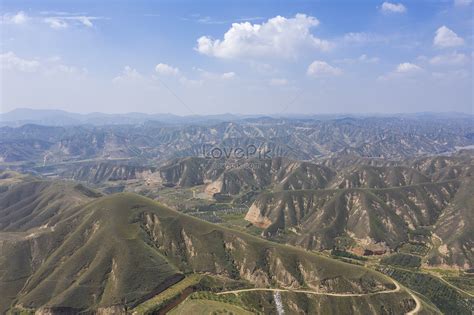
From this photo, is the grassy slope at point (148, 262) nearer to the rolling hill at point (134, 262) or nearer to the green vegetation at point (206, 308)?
the rolling hill at point (134, 262)

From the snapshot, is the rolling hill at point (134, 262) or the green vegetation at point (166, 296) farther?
the rolling hill at point (134, 262)

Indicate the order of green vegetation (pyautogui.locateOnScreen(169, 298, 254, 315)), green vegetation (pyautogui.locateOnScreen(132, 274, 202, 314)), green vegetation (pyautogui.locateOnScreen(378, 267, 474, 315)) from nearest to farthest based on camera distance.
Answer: green vegetation (pyautogui.locateOnScreen(169, 298, 254, 315)), green vegetation (pyautogui.locateOnScreen(132, 274, 202, 314)), green vegetation (pyautogui.locateOnScreen(378, 267, 474, 315))

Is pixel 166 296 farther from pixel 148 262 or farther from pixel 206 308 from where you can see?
pixel 206 308

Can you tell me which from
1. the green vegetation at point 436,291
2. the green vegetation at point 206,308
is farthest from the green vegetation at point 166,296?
the green vegetation at point 436,291

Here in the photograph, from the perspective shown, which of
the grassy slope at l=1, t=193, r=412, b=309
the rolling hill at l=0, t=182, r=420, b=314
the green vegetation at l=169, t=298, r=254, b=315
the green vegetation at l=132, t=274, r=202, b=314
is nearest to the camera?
the green vegetation at l=169, t=298, r=254, b=315

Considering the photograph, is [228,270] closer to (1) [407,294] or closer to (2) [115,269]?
(2) [115,269]

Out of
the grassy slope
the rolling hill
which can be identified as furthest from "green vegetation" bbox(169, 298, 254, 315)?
the grassy slope

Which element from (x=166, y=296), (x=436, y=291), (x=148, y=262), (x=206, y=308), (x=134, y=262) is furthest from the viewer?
(x=436, y=291)

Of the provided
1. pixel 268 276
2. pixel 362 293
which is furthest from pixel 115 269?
pixel 362 293

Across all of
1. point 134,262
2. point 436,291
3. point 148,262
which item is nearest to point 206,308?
point 148,262

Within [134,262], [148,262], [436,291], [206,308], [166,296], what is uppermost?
[134,262]

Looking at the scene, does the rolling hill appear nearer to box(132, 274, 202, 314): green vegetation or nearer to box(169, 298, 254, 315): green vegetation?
box(132, 274, 202, 314): green vegetation

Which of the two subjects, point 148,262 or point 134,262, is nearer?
point 134,262
